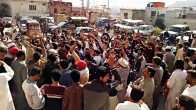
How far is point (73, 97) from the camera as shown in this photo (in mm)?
5637

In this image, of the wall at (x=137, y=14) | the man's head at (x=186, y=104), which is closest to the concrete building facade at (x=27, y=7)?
the wall at (x=137, y=14)

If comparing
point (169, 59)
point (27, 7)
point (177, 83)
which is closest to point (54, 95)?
point (177, 83)

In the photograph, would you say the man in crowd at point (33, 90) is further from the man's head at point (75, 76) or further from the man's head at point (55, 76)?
the man's head at point (75, 76)

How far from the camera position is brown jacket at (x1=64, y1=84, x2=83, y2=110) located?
560cm

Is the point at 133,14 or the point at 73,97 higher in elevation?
the point at 73,97

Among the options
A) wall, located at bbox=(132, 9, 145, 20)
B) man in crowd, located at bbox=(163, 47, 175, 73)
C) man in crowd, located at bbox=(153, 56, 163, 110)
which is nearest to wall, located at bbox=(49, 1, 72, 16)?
wall, located at bbox=(132, 9, 145, 20)

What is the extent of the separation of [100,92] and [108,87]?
0.68 ft

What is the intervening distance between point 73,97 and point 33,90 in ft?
1.99

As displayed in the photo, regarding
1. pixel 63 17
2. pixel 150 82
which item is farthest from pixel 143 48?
pixel 63 17

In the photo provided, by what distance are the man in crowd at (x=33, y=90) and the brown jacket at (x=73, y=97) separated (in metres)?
0.41

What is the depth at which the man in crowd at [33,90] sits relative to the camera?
18.6 feet

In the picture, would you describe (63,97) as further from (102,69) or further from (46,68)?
(46,68)

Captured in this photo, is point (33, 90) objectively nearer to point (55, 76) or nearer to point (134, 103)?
point (55, 76)

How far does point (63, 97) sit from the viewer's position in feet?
19.0
